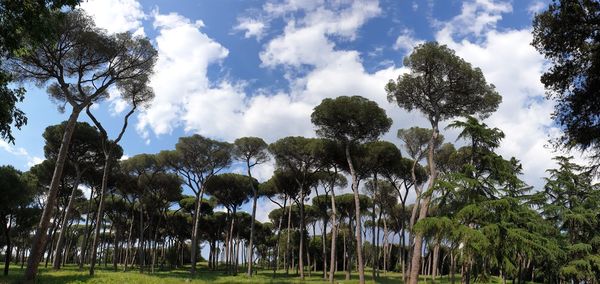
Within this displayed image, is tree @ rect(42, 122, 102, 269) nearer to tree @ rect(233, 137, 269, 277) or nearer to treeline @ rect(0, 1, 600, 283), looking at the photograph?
treeline @ rect(0, 1, 600, 283)

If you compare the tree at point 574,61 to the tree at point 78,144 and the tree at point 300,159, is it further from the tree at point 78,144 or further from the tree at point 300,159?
the tree at point 78,144

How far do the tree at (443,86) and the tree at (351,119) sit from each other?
4402mm

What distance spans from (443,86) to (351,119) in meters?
7.36

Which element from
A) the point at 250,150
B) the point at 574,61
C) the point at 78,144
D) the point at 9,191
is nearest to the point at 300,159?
the point at 250,150

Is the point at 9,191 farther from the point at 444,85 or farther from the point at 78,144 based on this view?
the point at 444,85

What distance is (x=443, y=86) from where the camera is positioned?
22.6 meters

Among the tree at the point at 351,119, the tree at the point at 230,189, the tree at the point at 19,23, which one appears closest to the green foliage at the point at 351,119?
the tree at the point at 351,119

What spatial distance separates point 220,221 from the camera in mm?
59219

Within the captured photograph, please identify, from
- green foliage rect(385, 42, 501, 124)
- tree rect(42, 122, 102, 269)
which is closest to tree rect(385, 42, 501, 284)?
green foliage rect(385, 42, 501, 124)

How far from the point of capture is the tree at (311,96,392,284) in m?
28.2

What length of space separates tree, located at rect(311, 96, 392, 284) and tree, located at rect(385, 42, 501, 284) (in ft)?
14.4

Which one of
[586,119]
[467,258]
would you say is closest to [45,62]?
[467,258]

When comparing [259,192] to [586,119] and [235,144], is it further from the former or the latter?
[586,119]

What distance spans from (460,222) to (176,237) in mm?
55838
